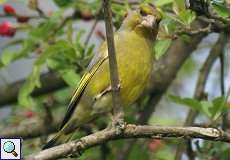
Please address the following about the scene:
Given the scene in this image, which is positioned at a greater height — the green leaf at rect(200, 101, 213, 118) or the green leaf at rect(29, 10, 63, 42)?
the green leaf at rect(29, 10, 63, 42)

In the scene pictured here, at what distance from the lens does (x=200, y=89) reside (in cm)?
520

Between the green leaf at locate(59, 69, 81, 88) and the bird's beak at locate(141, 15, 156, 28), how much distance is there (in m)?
0.59

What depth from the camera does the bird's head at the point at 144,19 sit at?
4.12m

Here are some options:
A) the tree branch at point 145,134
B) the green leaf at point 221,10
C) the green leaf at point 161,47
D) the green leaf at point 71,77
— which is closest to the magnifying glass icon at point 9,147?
the tree branch at point 145,134

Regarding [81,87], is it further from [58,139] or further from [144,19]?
[144,19]

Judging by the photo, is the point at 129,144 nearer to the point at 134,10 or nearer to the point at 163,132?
the point at 134,10

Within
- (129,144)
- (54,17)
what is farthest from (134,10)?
(129,144)

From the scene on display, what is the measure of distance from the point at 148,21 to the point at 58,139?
0.84 m

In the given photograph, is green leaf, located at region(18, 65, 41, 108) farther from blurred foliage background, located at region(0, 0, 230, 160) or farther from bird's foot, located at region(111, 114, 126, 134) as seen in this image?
bird's foot, located at region(111, 114, 126, 134)

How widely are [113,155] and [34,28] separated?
100 centimetres

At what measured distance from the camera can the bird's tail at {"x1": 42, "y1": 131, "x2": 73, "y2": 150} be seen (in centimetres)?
411

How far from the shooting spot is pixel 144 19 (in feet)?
14.0

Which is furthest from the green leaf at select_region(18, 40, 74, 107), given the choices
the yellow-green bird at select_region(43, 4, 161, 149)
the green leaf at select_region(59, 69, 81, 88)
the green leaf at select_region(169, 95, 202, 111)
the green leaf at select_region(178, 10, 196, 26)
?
the green leaf at select_region(178, 10, 196, 26)

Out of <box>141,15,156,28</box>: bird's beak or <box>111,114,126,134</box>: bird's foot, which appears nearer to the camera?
<box>111,114,126,134</box>: bird's foot
